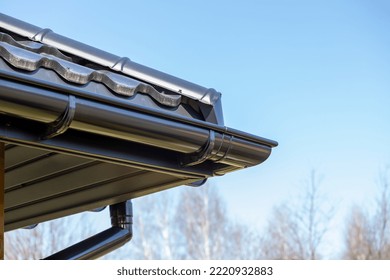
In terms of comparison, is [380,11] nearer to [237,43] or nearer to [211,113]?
[237,43]

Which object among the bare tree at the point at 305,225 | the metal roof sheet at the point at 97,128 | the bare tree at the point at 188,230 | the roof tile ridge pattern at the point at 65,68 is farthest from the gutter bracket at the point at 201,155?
the bare tree at the point at 188,230

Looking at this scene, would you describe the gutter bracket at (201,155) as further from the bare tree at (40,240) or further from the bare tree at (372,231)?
the bare tree at (372,231)

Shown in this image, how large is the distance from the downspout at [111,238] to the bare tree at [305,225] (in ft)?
41.8

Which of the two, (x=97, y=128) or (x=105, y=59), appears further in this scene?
(x=105, y=59)

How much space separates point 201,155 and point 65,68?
2.14 ft

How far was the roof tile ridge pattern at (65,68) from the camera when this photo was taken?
233 centimetres

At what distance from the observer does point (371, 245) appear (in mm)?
16688

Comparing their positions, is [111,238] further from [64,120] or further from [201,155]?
[64,120]

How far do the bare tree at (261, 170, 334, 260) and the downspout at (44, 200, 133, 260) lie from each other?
12.7m

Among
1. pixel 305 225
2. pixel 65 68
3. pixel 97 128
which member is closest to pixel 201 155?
pixel 97 128

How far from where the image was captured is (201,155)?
2.78 meters

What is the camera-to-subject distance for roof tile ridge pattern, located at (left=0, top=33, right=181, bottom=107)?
7.65ft

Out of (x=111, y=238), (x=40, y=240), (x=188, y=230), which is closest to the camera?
(x=111, y=238)
